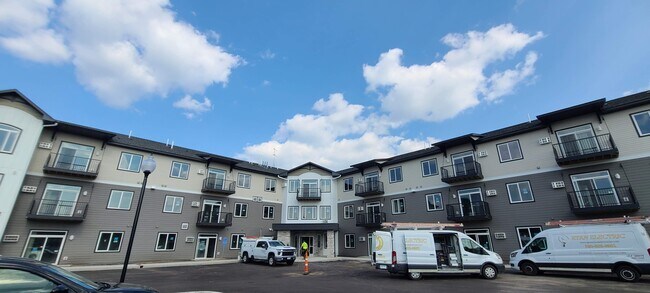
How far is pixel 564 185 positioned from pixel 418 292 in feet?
47.6

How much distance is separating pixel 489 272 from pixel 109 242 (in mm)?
24984

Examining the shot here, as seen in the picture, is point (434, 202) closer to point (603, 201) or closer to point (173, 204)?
point (603, 201)

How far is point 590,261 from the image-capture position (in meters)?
12.7

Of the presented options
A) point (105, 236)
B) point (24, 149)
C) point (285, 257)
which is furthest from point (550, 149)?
point (24, 149)

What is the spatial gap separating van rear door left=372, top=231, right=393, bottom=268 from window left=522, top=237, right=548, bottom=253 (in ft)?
23.7

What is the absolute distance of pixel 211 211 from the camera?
26781 mm

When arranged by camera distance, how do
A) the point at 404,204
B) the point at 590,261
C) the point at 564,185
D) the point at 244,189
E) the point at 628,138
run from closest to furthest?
the point at 590,261 < the point at 628,138 < the point at 564,185 < the point at 404,204 < the point at 244,189

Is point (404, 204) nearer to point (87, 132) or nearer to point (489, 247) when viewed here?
point (489, 247)

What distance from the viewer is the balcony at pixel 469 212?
2034 cm

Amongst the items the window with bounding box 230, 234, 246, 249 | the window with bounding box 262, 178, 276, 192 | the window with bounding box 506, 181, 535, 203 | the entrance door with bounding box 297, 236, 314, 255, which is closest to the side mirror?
the window with bounding box 506, 181, 535, 203

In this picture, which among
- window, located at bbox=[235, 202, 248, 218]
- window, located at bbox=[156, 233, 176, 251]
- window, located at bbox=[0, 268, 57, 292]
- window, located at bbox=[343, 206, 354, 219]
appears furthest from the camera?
window, located at bbox=[343, 206, 354, 219]

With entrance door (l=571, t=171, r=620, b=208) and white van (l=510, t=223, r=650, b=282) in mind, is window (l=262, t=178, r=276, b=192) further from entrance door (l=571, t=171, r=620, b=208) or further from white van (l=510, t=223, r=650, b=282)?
entrance door (l=571, t=171, r=620, b=208)

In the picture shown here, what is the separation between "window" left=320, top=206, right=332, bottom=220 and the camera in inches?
1267

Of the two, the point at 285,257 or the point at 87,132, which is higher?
the point at 87,132
